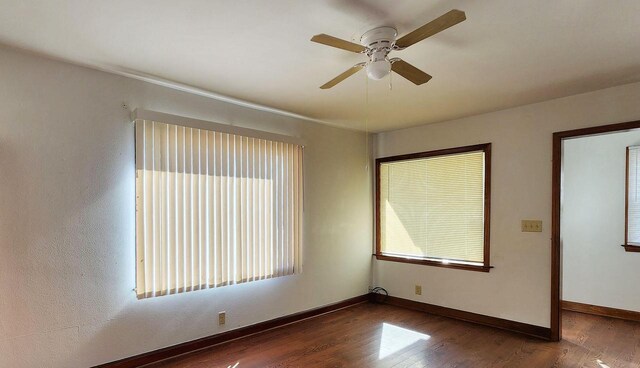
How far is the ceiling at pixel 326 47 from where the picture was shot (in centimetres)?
175

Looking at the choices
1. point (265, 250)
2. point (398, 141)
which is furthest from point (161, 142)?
point (398, 141)

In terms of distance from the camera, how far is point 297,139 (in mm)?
3766

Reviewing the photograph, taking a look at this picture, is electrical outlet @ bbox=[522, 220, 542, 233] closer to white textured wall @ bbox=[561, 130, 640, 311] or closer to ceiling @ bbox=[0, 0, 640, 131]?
ceiling @ bbox=[0, 0, 640, 131]

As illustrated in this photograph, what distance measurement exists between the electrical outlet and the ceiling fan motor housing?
253 centimetres

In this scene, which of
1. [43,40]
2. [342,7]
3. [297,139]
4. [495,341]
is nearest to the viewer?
[342,7]

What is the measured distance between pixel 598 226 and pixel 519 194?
4.84ft

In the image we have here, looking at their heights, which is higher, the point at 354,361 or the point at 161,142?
the point at 161,142

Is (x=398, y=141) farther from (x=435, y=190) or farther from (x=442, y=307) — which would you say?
(x=442, y=307)

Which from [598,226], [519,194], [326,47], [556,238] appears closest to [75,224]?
[326,47]

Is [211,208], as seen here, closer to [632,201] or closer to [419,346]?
[419,346]

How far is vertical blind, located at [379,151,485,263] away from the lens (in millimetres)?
3898

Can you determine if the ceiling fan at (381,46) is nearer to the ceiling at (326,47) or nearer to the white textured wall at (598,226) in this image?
the ceiling at (326,47)

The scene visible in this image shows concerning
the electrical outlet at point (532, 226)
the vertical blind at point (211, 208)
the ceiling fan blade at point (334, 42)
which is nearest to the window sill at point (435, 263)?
the electrical outlet at point (532, 226)

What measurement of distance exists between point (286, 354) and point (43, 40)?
2920 millimetres
